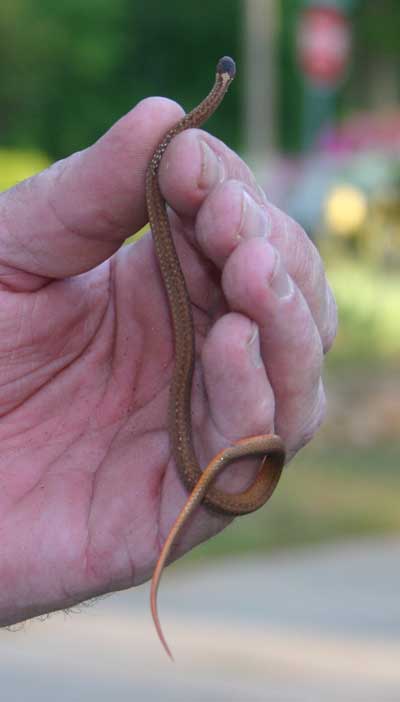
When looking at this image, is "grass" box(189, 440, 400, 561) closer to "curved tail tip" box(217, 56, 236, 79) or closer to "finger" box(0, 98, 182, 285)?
"finger" box(0, 98, 182, 285)

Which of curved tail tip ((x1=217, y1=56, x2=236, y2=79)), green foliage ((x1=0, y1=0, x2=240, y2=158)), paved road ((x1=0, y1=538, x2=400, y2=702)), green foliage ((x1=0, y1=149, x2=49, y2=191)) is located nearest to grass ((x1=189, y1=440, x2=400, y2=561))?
paved road ((x1=0, y1=538, x2=400, y2=702))

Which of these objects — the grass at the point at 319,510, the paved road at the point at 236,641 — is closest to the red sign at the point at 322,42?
the grass at the point at 319,510

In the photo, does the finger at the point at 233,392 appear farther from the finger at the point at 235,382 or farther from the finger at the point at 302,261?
the finger at the point at 302,261

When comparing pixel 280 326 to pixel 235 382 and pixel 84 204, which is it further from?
pixel 84 204

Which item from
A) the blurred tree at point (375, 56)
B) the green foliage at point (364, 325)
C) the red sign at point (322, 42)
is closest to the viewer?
the green foliage at point (364, 325)

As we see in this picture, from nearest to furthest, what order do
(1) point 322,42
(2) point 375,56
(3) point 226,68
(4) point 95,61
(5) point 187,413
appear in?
(3) point 226,68 < (5) point 187,413 < (1) point 322,42 < (4) point 95,61 < (2) point 375,56

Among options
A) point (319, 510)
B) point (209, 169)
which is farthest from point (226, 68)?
point (319, 510)

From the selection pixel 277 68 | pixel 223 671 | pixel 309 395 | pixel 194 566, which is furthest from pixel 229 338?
pixel 277 68
